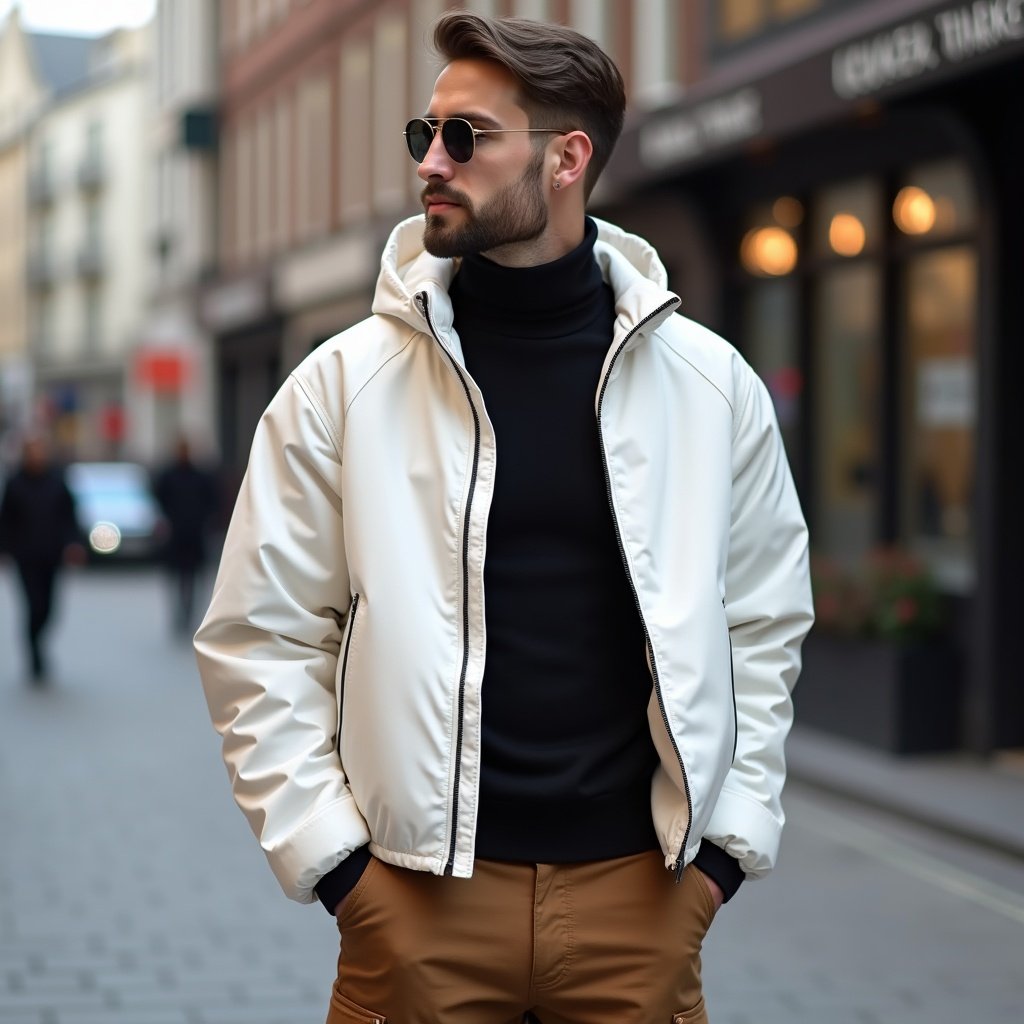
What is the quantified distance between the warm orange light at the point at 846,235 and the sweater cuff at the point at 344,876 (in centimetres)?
989

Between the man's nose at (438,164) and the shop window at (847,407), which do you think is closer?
the man's nose at (438,164)

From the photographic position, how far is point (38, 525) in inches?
575

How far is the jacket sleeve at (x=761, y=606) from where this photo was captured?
276 centimetres

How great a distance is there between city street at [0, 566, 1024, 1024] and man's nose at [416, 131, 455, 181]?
3.13 meters

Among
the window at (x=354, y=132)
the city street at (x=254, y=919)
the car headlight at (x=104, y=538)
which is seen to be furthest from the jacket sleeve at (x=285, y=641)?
the car headlight at (x=104, y=538)

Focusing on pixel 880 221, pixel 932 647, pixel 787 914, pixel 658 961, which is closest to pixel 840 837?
pixel 787 914

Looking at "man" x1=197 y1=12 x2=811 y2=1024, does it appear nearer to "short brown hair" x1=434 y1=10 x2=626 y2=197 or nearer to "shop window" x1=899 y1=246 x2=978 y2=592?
"short brown hair" x1=434 y1=10 x2=626 y2=197

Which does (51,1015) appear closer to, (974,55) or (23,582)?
(974,55)

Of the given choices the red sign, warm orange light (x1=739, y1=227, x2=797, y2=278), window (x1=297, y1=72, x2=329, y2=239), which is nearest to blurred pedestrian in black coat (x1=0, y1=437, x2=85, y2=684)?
warm orange light (x1=739, y1=227, x2=797, y2=278)

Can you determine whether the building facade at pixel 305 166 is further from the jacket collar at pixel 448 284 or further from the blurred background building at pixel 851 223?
the jacket collar at pixel 448 284

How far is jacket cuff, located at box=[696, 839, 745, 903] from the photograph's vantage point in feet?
8.82

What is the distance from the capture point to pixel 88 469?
89.5ft

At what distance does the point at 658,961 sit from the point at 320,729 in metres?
0.56

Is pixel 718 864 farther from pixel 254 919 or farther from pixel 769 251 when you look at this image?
pixel 769 251
